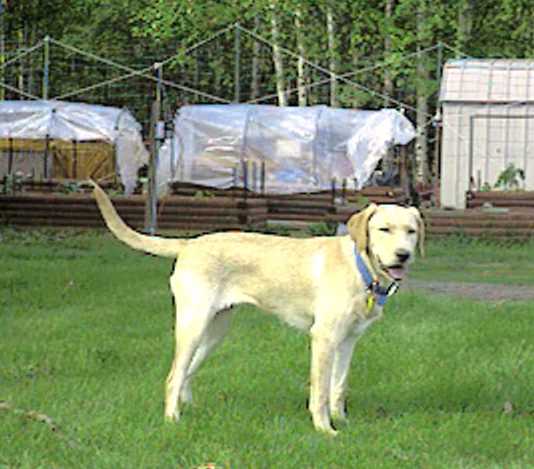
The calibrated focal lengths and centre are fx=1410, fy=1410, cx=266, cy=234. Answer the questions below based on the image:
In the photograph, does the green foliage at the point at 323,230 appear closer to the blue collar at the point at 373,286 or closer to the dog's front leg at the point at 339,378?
the dog's front leg at the point at 339,378

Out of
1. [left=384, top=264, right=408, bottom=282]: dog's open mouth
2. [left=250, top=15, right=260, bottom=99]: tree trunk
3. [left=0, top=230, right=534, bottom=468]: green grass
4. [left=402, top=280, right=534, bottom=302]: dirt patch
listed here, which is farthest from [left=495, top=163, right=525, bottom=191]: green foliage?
[left=384, top=264, right=408, bottom=282]: dog's open mouth

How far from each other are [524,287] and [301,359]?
6879 mm

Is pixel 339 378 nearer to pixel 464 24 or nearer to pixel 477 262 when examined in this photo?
pixel 477 262

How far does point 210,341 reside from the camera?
8117 mm

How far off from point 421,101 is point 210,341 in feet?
102

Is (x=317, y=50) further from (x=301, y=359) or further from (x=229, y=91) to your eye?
(x=301, y=359)

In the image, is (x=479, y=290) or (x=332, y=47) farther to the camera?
(x=332, y=47)

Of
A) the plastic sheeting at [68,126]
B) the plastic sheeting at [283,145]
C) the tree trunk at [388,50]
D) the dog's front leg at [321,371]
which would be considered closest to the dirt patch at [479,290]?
the dog's front leg at [321,371]

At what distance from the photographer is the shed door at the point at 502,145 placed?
32.0 metres

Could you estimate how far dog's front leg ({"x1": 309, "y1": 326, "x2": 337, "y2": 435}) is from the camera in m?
7.52

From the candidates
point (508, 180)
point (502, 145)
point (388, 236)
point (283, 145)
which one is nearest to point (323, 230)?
point (283, 145)

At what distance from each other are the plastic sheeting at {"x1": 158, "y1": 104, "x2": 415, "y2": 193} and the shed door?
2247 millimetres

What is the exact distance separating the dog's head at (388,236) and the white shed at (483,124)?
24.2 m

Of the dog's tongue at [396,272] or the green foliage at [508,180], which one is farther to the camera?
the green foliage at [508,180]
